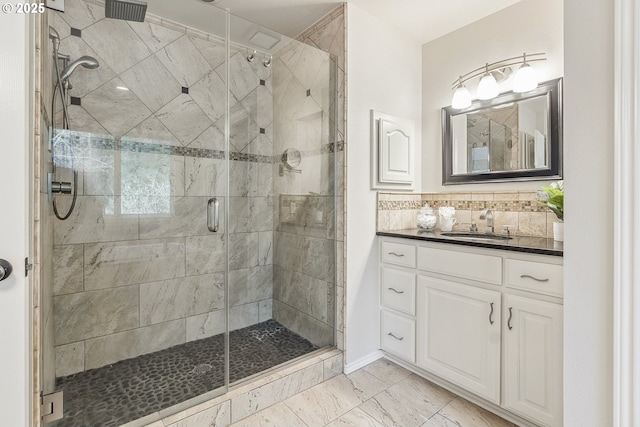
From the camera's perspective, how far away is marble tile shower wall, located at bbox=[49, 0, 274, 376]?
181cm

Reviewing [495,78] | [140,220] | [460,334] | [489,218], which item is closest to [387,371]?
[460,334]

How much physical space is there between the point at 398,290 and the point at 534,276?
0.83 m

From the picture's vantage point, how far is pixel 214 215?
84.0 inches

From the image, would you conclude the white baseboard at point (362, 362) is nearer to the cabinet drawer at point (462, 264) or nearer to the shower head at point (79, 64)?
the cabinet drawer at point (462, 264)

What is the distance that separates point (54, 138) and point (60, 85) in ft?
0.98

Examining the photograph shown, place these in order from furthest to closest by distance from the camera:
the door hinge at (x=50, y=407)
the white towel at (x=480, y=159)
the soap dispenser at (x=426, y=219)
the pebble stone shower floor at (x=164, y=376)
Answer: the soap dispenser at (x=426, y=219) < the white towel at (x=480, y=159) < the pebble stone shower floor at (x=164, y=376) < the door hinge at (x=50, y=407)

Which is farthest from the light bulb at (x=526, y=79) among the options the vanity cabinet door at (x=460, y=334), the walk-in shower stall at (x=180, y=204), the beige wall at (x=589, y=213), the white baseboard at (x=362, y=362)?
the white baseboard at (x=362, y=362)

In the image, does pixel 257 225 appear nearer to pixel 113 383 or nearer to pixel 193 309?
pixel 193 309

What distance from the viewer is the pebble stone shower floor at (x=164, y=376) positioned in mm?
1534

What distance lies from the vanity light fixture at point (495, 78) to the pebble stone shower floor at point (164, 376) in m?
2.17

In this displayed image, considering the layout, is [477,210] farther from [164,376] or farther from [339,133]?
[164,376]
